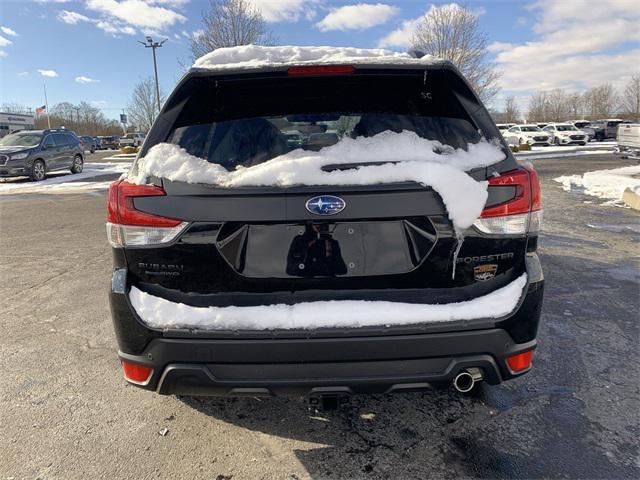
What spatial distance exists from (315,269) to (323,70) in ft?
3.09

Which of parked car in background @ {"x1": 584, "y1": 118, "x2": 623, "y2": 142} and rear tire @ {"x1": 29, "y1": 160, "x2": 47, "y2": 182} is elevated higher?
parked car in background @ {"x1": 584, "y1": 118, "x2": 623, "y2": 142}

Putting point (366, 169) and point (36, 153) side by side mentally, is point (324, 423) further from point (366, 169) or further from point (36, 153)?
point (36, 153)

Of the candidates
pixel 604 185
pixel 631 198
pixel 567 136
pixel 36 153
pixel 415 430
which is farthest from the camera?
pixel 567 136

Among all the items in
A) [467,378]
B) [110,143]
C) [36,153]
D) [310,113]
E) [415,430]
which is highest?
[110,143]

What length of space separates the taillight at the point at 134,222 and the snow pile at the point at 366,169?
0.23 feet

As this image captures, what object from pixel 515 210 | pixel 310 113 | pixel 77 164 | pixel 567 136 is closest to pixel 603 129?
pixel 567 136

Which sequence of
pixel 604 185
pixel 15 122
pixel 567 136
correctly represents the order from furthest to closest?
pixel 15 122 < pixel 567 136 < pixel 604 185

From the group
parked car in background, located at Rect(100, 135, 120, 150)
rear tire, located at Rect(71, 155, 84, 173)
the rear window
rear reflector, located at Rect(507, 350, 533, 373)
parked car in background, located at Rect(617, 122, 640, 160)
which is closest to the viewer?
rear reflector, located at Rect(507, 350, 533, 373)

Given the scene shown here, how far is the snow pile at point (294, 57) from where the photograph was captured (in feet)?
7.01

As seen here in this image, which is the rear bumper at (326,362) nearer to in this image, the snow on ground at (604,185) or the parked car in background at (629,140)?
the snow on ground at (604,185)

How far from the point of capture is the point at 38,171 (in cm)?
1775

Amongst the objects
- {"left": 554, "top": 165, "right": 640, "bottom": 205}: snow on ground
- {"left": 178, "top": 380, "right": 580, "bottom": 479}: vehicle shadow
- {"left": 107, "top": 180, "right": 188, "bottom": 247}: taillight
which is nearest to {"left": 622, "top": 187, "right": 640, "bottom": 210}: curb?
{"left": 554, "top": 165, "right": 640, "bottom": 205}: snow on ground

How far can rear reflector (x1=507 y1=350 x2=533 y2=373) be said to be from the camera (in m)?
2.08

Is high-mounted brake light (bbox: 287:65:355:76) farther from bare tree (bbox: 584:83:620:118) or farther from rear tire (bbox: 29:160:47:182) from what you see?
bare tree (bbox: 584:83:620:118)
